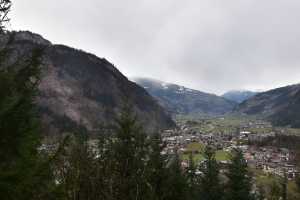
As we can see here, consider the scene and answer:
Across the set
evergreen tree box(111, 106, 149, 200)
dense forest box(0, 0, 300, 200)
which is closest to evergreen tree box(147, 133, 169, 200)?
dense forest box(0, 0, 300, 200)

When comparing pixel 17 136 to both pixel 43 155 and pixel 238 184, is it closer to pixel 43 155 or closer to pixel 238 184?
pixel 43 155

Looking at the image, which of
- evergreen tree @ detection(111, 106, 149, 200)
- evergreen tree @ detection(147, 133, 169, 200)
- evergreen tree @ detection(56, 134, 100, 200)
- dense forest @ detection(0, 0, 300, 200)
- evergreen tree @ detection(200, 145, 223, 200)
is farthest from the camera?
evergreen tree @ detection(200, 145, 223, 200)

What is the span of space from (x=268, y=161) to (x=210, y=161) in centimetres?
12823

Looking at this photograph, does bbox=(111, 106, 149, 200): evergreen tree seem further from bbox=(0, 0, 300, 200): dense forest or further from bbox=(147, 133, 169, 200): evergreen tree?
bbox=(147, 133, 169, 200): evergreen tree

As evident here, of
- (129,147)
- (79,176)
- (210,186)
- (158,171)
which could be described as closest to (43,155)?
(79,176)

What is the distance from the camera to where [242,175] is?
155ft

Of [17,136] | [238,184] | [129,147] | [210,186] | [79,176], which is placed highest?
[17,136]

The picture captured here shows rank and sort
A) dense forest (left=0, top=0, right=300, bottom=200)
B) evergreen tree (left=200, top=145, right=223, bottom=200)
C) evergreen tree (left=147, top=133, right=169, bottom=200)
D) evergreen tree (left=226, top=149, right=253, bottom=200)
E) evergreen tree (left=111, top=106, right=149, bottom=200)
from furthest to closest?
evergreen tree (left=200, top=145, right=223, bottom=200)
evergreen tree (left=226, top=149, right=253, bottom=200)
evergreen tree (left=147, top=133, right=169, bottom=200)
evergreen tree (left=111, top=106, right=149, bottom=200)
dense forest (left=0, top=0, right=300, bottom=200)

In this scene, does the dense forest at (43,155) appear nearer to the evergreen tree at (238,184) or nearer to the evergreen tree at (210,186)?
the evergreen tree at (238,184)

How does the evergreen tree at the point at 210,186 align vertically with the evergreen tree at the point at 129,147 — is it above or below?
below

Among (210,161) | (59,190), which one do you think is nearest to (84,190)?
(59,190)

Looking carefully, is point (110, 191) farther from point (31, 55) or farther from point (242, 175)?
point (242, 175)

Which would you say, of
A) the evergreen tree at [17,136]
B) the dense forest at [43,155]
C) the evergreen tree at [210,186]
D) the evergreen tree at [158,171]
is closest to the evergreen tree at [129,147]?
the dense forest at [43,155]

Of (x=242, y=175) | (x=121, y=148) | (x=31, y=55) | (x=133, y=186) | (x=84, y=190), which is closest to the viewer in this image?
(x=31, y=55)
